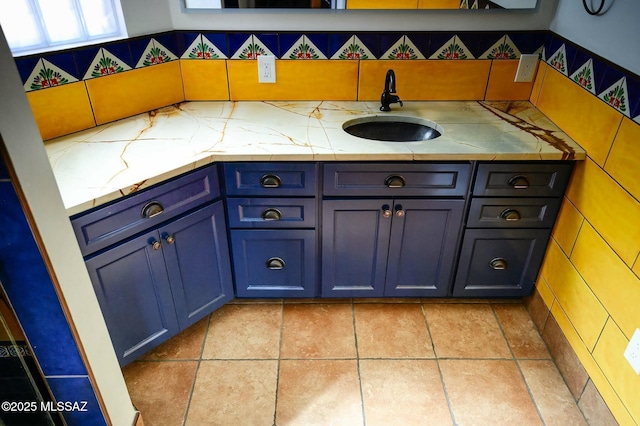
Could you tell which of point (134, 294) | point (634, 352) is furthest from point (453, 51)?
point (134, 294)

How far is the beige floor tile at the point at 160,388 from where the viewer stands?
1.71 meters

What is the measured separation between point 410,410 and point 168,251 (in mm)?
1085

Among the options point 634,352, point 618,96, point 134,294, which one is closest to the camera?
point 634,352

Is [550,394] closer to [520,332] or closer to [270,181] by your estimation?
[520,332]

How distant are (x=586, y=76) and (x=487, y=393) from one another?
127cm

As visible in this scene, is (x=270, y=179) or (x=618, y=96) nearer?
(x=618, y=96)

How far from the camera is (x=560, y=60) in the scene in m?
1.91

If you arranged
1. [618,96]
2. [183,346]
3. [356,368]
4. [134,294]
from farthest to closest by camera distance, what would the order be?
1. [183,346]
2. [356,368]
3. [134,294]
4. [618,96]

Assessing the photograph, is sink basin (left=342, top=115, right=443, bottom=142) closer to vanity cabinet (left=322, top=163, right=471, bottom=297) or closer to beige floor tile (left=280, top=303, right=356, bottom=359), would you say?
vanity cabinet (left=322, top=163, right=471, bottom=297)

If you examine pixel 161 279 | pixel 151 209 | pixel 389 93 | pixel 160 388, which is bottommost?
pixel 160 388

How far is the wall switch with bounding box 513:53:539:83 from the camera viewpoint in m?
2.09

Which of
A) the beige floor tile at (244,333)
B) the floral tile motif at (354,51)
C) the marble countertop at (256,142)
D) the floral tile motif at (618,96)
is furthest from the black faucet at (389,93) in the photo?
the beige floor tile at (244,333)

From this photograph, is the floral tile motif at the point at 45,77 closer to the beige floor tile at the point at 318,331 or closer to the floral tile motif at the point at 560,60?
the beige floor tile at the point at 318,331

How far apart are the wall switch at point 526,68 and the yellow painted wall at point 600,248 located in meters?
0.16
